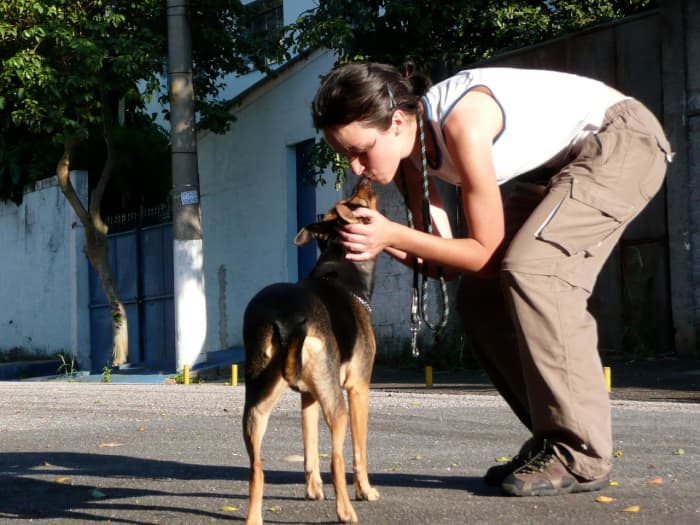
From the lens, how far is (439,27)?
622 inches

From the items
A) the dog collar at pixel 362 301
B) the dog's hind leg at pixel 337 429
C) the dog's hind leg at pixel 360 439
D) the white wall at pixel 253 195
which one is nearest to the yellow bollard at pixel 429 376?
the white wall at pixel 253 195

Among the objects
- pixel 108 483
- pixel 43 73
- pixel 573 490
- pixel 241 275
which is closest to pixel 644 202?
pixel 573 490

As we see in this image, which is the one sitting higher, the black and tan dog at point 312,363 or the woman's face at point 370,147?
the woman's face at point 370,147

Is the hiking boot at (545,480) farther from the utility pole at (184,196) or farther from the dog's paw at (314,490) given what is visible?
the utility pole at (184,196)

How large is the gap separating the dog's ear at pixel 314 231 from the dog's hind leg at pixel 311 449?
0.63m

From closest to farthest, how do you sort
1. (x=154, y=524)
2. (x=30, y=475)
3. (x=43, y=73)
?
(x=154, y=524), (x=30, y=475), (x=43, y=73)

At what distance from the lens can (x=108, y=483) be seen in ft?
16.4

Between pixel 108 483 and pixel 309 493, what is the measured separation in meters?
0.99

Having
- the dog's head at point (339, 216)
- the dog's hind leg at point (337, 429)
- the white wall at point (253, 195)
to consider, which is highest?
the white wall at point (253, 195)

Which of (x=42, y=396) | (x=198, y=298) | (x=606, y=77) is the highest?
(x=606, y=77)

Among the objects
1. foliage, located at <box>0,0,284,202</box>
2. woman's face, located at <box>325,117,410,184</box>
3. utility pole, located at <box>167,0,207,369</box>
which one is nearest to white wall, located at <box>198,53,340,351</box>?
foliage, located at <box>0,0,284,202</box>

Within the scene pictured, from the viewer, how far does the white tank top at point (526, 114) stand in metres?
4.19

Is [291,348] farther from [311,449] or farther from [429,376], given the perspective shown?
[429,376]

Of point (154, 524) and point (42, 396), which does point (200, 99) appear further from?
point (154, 524)
